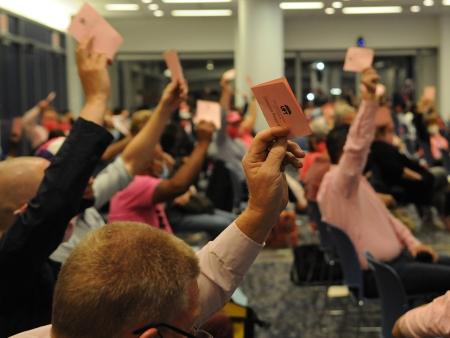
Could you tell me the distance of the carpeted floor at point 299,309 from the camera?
4766 mm

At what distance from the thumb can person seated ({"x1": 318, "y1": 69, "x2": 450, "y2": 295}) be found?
2430 millimetres

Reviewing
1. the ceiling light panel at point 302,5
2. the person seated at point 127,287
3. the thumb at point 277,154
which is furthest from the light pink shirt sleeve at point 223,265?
the ceiling light panel at point 302,5

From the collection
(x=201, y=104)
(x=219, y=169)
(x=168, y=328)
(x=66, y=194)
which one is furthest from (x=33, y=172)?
(x=219, y=169)

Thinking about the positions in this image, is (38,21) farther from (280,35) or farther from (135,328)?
(135,328)

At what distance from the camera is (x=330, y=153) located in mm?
4516

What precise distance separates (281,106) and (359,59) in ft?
7.36

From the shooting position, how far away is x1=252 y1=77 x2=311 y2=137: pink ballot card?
139 centimetres

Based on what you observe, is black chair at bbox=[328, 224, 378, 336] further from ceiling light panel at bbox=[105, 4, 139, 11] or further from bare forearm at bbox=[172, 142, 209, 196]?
ceiling light panel at bbox=[105, 4, 139, 11]

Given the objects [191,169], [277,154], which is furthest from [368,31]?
[277,154]

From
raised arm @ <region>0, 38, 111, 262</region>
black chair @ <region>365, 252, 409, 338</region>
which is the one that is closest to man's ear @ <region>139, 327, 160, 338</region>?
raised arm @ <region>0, 38, 111, 262</region>

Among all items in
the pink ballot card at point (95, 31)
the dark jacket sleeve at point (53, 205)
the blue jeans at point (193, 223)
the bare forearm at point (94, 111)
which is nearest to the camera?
the dark jacket sleeve at point (53, 205)

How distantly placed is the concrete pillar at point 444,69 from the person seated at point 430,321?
18.4 meters

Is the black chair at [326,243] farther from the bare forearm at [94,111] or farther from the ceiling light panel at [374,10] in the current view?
the ceiling light panel at [374,10]

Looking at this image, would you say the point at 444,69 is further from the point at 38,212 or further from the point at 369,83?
the point at 38,212
